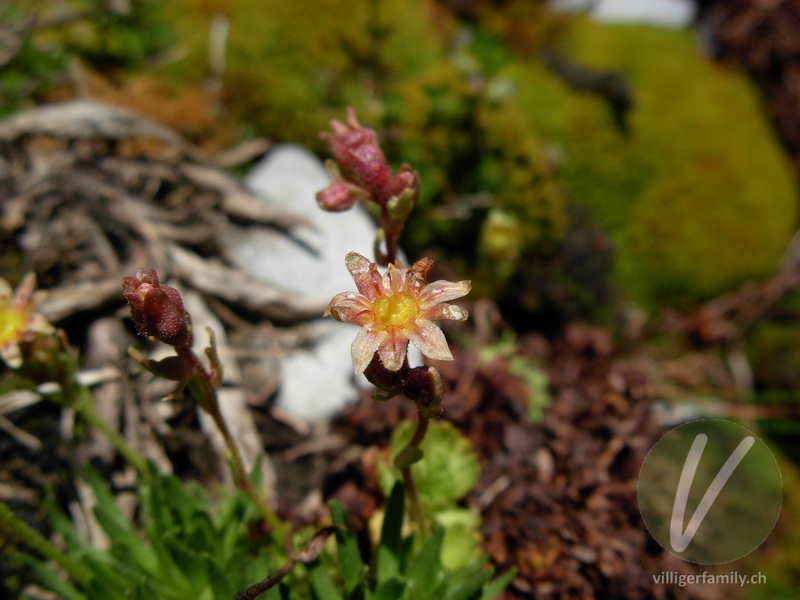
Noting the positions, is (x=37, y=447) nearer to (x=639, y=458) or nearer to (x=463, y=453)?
(x=463, y=453)

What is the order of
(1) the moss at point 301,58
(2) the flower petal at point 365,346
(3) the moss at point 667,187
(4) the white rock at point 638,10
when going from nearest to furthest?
1. (2) the flower petal at point 365,346
2. (1) the moss at point 301,58
3. (3) the moss at point 667,187
4. (4) the white rock at point 638,10

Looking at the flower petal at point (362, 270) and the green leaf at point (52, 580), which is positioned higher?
the flower petal at point (362, 270)

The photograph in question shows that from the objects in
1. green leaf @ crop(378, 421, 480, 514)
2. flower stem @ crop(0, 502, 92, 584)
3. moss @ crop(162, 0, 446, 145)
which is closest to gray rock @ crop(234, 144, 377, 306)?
moss @ crop(162, 0, 446, 145)

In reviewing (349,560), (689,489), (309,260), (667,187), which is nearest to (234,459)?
(349,560)

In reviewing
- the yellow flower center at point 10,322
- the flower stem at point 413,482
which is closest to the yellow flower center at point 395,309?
the flower stem at point 413,482

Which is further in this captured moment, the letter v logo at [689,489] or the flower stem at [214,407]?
the letter v logo at [689,489]

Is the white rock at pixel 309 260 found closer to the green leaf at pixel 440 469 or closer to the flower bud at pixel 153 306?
the green leaf at pixel 440 469

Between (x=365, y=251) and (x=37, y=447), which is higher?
(x=365, y=251)

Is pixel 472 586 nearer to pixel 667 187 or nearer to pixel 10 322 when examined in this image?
pixel 10 322

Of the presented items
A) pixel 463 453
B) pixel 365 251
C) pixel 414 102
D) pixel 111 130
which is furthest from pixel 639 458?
pixel 111 130
